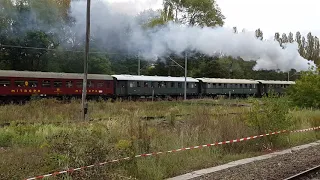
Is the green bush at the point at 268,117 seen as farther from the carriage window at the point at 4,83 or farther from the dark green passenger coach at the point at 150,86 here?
the dark green passenger coach at the point at 150,86

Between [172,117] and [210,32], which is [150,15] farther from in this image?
[172,117]

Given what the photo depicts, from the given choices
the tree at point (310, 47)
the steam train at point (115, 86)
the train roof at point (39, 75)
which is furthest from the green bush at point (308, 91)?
the tree at point (310, 47)

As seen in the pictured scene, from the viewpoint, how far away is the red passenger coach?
27781mm

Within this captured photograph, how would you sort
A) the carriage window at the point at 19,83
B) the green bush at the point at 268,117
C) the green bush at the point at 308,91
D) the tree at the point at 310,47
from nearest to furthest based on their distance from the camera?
the green bush at the point at 268,117
the green bush at the point at 308,91
the carriage window at the point at 19,83
the tree at the point at 310,47

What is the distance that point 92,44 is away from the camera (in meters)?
43.1

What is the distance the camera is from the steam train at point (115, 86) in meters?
28.4

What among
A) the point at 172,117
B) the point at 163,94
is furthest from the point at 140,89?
the point at 172,117

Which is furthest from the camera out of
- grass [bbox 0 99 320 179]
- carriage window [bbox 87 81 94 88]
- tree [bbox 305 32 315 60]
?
tree [bbox 305 32 315 60]

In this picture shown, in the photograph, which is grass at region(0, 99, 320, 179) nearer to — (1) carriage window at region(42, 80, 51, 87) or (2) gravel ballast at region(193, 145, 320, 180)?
(2) gravel ballast at region(193, 145, 320, 180)

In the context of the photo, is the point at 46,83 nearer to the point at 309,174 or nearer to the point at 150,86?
the point at 150,86

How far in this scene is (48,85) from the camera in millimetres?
30125

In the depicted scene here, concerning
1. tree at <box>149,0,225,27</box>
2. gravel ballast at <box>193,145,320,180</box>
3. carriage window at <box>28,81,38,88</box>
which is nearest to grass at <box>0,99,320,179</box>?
gravel ballast at <box>193,145,320,180</box>

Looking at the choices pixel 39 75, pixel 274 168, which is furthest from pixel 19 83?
pixel 274 168

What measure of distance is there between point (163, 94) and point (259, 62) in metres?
10.8
